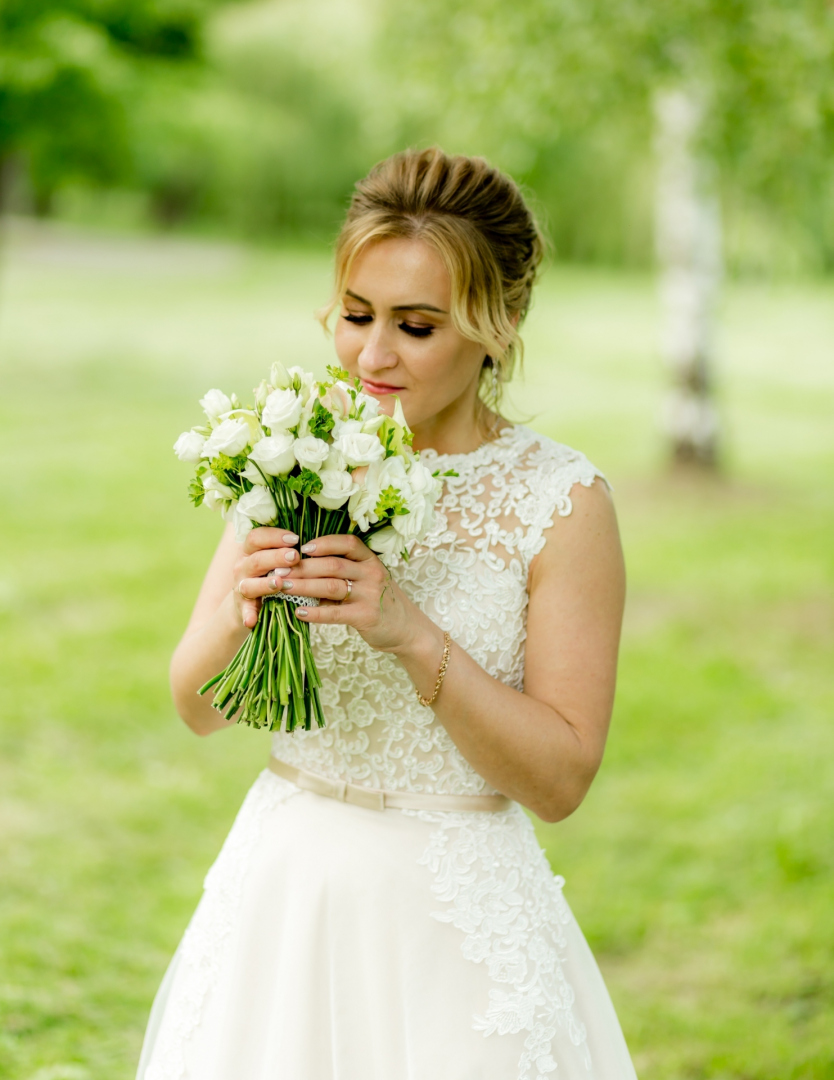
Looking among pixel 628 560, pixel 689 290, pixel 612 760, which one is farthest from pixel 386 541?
pixel 689 290

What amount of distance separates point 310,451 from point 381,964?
0.95 m

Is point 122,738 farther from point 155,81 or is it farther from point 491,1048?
point 155,81

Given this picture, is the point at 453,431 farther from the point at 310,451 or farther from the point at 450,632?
the point at 310,451

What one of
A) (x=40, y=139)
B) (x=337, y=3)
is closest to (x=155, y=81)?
(x=40, y=139)

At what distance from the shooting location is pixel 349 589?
1822mm

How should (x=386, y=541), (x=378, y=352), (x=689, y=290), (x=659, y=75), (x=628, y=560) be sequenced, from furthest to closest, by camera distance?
(x=689, y=290), (x=628, y=560), (x=659, y=75), (x=378, y=352), (x=386, y=541)

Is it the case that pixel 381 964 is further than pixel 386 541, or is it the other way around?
pixel 381 964

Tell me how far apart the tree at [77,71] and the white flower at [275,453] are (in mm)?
11287

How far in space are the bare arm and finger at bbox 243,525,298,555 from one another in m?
0.05

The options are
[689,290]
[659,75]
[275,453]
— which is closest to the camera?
[275,453]

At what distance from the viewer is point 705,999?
3941 millimetres

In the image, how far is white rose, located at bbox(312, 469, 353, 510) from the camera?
5.89 feet

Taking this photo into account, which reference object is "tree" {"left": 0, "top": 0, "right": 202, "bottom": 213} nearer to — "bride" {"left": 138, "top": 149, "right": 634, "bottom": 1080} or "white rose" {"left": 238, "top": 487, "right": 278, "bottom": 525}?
"bride" {"left": 138, "top": 149, "right": 634, "bottom": 1080}

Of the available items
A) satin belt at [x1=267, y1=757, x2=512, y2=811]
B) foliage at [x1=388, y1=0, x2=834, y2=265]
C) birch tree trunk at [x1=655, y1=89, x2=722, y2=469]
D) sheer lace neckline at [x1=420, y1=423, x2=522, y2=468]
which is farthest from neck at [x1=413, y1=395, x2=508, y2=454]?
birch tree trunk at [x1=655, y1=89, x2=722, y2=469]
